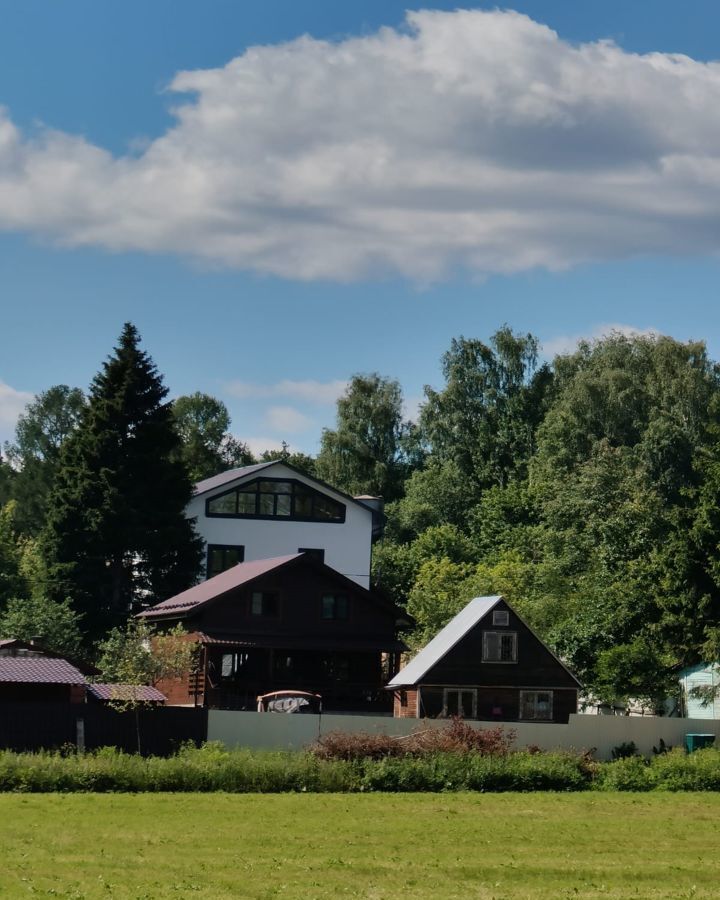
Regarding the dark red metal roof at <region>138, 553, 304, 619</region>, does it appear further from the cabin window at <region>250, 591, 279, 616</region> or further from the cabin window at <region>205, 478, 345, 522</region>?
the cabin window at <region>205, 478, 345, 522</region>

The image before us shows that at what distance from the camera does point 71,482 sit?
6656cm

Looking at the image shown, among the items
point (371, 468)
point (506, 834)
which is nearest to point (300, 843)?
point (506, 834)

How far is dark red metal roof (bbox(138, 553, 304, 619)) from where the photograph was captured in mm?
57875

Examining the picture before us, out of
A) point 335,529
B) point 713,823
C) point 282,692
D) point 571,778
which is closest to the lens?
point 713,823

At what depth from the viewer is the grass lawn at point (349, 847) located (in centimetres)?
2150

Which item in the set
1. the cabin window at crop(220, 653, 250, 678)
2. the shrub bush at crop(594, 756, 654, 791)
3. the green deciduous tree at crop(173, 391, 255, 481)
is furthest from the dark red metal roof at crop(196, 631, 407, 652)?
the green deciduous tree at crop(173, 391, 255, 481)

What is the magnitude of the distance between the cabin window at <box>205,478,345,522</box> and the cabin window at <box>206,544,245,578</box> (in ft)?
4.94

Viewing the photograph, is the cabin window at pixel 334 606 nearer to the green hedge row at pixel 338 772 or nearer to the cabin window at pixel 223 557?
the cabin window at pixel 223 557

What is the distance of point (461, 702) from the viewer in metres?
52.2

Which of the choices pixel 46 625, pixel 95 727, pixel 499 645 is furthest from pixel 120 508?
pixel 95 727

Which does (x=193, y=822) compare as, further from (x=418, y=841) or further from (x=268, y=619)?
(x=268, y=619)

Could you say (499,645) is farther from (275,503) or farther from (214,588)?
(275,503)

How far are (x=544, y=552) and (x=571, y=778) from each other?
4329 cm

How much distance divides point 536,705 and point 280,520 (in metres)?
22.8
